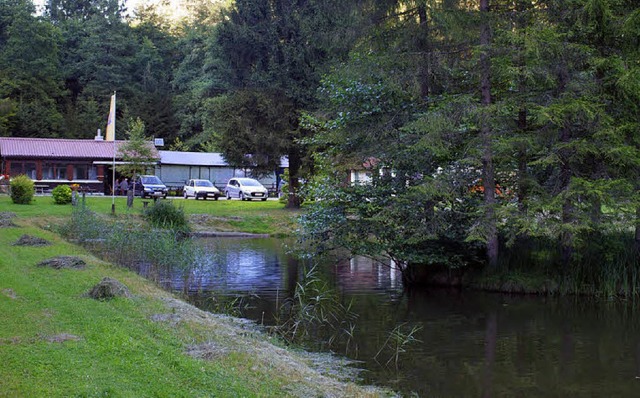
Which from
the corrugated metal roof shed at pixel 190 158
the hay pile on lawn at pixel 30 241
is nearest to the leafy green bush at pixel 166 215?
the hay pile on lawn at pixel 30 241

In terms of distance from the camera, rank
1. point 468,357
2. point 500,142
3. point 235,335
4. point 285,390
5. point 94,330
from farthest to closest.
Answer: point 500,142 → point 468,357 → point 235,335 → point 94,330 → point 285,390

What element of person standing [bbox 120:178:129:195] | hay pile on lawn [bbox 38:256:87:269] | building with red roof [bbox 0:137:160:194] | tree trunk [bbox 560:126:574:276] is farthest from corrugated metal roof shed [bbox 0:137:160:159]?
tree trunk [bbox 560:126:574:276]

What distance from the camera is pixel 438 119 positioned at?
50.8ft

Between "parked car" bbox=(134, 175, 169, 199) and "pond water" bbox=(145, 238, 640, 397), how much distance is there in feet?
86.3

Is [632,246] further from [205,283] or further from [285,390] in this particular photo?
[285,390]

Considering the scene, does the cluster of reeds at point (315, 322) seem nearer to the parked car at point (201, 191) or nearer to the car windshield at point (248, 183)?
the parked car at point (201, 191)

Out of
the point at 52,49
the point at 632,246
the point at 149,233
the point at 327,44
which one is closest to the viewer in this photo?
the point at 632,246

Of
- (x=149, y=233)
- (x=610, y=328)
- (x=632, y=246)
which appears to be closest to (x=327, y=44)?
(x=149, y=233)

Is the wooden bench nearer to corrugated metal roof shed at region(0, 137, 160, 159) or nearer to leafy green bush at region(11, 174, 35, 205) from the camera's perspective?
corrugated metal roof shed at region(0, 137, 160, 159)

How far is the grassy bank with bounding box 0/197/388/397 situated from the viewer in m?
6.42

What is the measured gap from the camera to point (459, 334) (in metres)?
12.5

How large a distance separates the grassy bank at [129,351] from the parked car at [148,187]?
108 ft

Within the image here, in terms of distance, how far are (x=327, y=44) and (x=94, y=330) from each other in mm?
19909

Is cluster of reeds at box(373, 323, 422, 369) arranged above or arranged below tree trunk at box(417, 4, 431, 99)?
below
